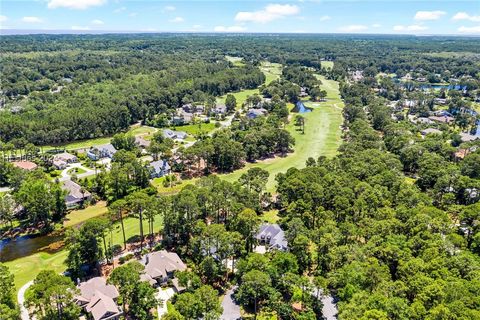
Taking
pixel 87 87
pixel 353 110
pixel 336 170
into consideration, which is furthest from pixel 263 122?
pixel 87 87

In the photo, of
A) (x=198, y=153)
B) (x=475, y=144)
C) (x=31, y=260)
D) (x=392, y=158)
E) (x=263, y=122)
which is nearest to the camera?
(x=31, y=260)

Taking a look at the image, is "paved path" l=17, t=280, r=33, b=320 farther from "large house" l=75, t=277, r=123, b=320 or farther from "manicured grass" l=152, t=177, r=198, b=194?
"manicured grass" l=152, t=177, r=198, b=194

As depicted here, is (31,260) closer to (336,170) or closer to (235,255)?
(235,255)

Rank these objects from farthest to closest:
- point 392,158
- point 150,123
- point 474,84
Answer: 1. point 474,84
2. point 150,123
3. point 392,158

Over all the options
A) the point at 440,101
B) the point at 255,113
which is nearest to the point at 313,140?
the point at 255,113

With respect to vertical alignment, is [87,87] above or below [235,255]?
above

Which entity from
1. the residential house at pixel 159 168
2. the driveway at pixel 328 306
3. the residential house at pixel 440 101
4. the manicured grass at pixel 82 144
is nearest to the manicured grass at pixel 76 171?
the residential house at pixel 159 168

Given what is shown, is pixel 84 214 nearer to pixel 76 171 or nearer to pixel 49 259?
pixel 49 259
